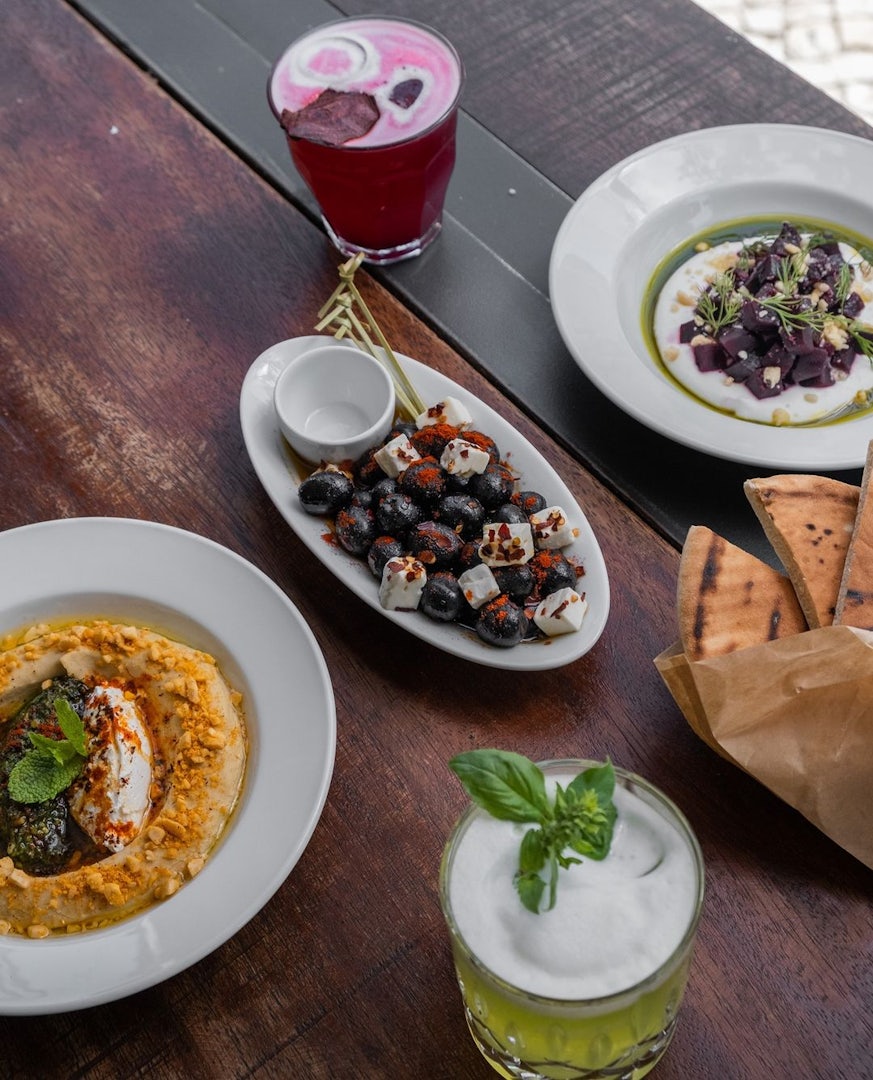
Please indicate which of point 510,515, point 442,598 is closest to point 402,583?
point 442,598

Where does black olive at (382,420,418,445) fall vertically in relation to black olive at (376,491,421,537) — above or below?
above

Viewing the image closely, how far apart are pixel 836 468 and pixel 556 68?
0.99 meters

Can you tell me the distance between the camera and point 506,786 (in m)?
0.98

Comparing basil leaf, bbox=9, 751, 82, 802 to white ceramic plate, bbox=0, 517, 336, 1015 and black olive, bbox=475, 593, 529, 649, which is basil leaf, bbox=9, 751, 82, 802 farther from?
black olive, bbox=475, 593, 529, 649

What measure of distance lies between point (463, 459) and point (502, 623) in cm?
23

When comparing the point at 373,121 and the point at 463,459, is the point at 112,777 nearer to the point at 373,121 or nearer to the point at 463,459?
the point at 463,459

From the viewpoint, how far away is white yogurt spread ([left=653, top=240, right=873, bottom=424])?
1572 millimetres

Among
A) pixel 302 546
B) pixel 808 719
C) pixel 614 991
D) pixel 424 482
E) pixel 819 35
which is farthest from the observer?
pixel 819 35

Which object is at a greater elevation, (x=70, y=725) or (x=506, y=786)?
(x=506, y=786)

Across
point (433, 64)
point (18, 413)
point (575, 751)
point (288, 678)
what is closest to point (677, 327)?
point (433, 64)

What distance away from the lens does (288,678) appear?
129cm

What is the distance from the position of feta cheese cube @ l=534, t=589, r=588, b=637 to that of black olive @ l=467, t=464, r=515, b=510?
158mm

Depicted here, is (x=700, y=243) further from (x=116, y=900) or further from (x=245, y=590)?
(x=116, y=900)

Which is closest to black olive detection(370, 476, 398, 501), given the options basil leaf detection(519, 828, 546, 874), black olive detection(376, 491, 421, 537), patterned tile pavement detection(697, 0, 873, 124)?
black olive detection(376, 491, 421, 537)
